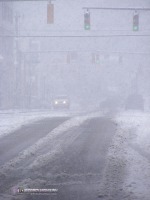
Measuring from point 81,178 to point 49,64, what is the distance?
3028 inches

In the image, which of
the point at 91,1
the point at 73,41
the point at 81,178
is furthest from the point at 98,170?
the point at 91,1

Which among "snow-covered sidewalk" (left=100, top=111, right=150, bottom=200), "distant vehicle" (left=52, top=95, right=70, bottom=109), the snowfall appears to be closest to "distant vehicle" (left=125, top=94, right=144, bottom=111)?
"distant vehicle" (left=52, top=95, right=70, bottom=109)

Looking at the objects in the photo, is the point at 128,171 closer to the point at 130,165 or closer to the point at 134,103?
the point at 130,165

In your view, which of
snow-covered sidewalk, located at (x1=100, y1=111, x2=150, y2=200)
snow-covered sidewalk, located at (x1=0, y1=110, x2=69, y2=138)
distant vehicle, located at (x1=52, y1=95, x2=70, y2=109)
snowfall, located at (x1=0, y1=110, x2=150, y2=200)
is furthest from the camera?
distant vehicle, located at (x1=52, y1=95, x2=70, y2=109)

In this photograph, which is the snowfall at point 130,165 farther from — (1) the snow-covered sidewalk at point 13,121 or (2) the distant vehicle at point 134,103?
(2) the distant vehicle at point 134,103

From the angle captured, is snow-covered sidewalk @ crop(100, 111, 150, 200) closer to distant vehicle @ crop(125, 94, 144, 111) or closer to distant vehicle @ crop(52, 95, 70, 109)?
distant vehicle @ crop(52, 95, 70, 109)

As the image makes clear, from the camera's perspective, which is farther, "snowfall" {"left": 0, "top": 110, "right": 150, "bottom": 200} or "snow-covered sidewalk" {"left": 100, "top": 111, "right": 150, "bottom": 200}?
"snowfall" {"left": 0, "top": 110, "right": 150, "bottom": 200}

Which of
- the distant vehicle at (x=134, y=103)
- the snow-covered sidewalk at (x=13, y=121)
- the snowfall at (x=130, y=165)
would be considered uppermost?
the snowfall at (x=130, y=165)

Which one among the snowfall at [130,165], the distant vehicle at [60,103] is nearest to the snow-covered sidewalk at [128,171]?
the snowfall at [130,165]

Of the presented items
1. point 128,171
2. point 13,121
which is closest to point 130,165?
point 128,171

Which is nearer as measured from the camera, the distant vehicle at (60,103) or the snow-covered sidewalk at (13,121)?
the snow-covered sidewalk at (13,121)

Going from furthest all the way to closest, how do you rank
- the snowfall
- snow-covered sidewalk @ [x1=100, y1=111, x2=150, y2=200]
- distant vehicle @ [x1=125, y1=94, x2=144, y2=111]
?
distant vehicle @ [x1=125, y1=94, x2=144, y2=111]
the snowfall
snow-covered sidewalk @ [x1=100, y1=111, x2=150, y2=200]

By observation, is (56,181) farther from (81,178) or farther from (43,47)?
(43,47)

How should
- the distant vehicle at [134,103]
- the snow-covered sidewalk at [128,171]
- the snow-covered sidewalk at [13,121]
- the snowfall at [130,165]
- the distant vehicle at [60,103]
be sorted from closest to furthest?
the snow-covered sidewalk at [128,171] < the snowfall at [130,165] < the snow-covered sidewalk at [13,121] < the distant vehicle at [60,103] < the distant vehicle at [134,103]
